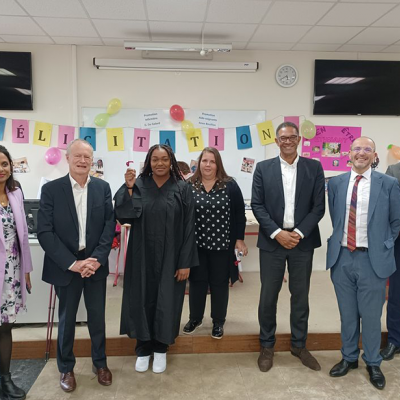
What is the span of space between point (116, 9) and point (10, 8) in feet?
3.20

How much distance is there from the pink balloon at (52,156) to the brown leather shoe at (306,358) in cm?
331

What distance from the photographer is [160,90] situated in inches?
168

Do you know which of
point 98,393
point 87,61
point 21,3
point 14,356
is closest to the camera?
point 98,393

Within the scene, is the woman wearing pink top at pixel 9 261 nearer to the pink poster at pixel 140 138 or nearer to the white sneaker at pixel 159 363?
the white sneaker at pixel 159 363

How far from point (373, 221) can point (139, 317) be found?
160 centimetres

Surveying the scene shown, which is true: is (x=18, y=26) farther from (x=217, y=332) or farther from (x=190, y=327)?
(x=217, y=332)

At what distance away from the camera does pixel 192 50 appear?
3828 millimetres

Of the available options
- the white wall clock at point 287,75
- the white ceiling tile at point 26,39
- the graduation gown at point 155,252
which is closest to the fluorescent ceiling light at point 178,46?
A: the white wall clock at point 287,75

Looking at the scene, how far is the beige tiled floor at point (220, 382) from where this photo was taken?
2.14 metres

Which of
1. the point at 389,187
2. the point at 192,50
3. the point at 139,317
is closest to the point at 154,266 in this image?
the point at 139,317

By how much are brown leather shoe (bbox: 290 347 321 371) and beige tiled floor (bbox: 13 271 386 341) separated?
23cm

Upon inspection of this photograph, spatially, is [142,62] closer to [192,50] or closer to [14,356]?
[192,50]

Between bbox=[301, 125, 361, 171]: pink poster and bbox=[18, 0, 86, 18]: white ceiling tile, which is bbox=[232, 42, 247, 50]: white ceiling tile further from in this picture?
bbox=[18, 0, 86, 18]: white ceiling tile

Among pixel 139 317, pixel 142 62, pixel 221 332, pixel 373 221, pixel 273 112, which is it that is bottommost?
pixel 221 332
